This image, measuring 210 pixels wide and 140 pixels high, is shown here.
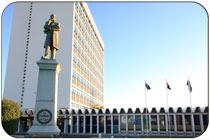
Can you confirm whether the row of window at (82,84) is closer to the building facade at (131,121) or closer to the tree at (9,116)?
the building facade at (131,121)

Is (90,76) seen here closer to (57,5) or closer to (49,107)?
(57,5)

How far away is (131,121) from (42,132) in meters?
33.0

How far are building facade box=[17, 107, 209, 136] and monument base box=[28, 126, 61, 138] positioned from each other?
2663cm

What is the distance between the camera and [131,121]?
144 ft

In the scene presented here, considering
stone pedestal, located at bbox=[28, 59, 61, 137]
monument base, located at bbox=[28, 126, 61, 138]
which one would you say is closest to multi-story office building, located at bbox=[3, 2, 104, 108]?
stone pedestal, located at bbox=[28, 59, 61, 137]

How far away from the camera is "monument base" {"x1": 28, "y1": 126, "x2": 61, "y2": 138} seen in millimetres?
13289

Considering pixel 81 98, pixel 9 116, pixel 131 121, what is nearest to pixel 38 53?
pixel 81 98

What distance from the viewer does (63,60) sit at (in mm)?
53875

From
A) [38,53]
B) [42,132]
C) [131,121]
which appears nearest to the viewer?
[42,132]

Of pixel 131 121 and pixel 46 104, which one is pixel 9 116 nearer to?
pixel 46 104

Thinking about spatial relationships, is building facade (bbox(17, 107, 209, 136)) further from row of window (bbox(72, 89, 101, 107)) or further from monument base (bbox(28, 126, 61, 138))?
monument base (bbox(28, 126, 61, 138))

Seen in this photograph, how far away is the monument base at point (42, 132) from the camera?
13.3m

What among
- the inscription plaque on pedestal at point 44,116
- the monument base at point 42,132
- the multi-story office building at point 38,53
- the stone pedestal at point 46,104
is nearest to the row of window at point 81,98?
the multi-story office building at point 38,53

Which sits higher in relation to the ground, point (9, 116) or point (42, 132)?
point (42, 132)
